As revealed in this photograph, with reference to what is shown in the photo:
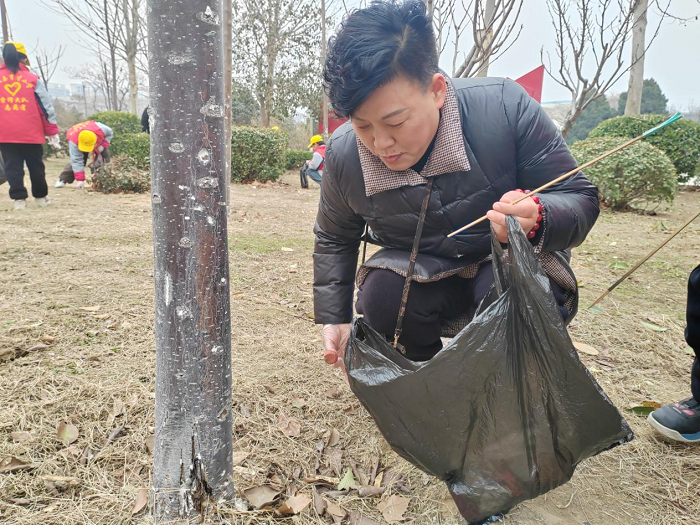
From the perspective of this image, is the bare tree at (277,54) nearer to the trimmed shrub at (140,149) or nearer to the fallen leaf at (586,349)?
the trimmed shrub at (140,149)

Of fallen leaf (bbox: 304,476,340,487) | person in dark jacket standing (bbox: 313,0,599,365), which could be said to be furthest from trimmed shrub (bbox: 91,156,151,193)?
fallen leaf (bbox: 304,476,340,487)

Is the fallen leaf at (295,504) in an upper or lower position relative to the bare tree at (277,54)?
→ lower

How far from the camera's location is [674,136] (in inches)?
328

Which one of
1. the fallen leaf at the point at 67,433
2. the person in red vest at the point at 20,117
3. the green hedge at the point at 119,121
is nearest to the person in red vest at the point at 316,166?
the person in red vest at the point at 20,117

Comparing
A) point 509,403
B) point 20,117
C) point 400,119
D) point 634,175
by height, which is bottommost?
point 509,403

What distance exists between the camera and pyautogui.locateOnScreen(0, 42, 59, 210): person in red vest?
4.94 m

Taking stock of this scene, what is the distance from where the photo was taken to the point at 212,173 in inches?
42.8

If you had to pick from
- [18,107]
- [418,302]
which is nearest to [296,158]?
[18,107]

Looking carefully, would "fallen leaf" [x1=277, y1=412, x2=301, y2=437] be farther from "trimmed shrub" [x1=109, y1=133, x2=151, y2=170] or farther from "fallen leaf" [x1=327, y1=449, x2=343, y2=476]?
"trimmed shrub" [x1=109, y1=133, x2=151, y2=170]

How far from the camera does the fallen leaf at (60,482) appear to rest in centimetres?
134

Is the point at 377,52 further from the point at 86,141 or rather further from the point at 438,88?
the point at 86,141

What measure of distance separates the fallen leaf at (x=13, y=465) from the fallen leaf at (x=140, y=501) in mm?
345

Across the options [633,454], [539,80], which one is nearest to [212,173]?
[633,454]

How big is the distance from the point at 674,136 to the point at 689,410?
27.5 feet
